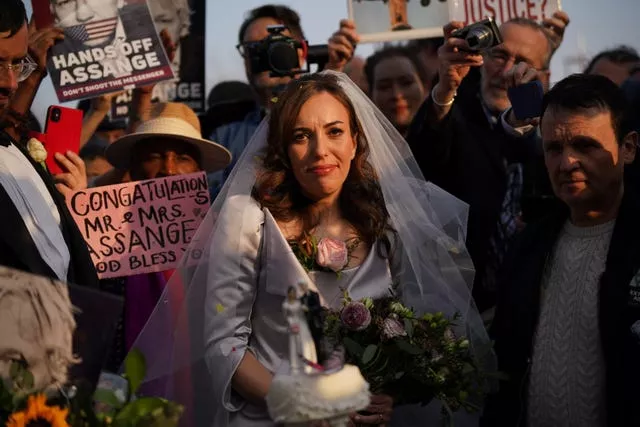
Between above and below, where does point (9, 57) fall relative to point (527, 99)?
above

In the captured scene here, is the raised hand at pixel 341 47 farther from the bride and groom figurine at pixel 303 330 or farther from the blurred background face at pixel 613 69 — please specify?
the bride and groom figurine at pixel 303 330

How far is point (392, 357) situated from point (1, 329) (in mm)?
1740

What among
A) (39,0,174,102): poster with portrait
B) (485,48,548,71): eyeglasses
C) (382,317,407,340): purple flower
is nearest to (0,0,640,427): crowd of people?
(382,317,407,340): purple flower

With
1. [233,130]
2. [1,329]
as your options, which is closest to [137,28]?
[233,130]

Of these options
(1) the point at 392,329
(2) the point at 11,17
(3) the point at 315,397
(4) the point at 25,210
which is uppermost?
(2) the point at 11,17

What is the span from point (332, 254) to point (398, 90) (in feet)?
6.66

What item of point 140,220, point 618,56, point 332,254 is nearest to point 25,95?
point 140,220

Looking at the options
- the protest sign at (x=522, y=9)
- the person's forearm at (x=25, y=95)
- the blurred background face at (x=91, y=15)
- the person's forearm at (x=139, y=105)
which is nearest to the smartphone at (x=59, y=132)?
the person's forearm at (x=25, y=95)

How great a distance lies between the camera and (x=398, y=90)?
6480mm

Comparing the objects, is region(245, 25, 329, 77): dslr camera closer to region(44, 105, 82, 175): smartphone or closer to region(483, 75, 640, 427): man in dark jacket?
region(44, 105, 82, 175): smartphone

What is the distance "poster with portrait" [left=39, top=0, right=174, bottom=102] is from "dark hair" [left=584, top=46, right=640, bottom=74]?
2.72 m

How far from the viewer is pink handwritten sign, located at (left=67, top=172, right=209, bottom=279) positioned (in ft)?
17.5

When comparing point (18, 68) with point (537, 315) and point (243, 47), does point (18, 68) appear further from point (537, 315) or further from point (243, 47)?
point (243, 47)

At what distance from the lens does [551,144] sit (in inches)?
184
